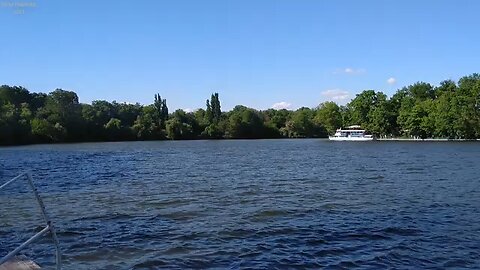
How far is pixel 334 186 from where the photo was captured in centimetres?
3559

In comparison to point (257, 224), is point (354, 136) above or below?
above

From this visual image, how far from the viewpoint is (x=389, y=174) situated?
45562 mm

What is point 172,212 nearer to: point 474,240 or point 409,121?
point 474,240

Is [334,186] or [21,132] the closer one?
[334,186]

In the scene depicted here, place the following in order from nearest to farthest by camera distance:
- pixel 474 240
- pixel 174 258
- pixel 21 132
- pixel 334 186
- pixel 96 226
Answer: pixel 174 258, pixel 474 240, pixel 96 226, pixel 334 186, pixel 21 132

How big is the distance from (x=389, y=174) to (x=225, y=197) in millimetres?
21679

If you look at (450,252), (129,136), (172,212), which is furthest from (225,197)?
(129,136)

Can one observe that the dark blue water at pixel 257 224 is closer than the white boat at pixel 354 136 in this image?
Yes

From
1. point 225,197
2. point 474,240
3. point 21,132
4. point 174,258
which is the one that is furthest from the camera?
point 21,132

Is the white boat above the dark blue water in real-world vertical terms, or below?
above

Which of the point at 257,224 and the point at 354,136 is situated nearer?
the point at 257,224

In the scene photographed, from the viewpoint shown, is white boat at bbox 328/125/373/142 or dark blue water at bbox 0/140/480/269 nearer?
dark blue water at bbox 0/140/480/269

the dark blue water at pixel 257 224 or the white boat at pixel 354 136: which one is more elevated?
the white boat at pixel 354 136

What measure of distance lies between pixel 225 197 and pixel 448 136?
505ft
